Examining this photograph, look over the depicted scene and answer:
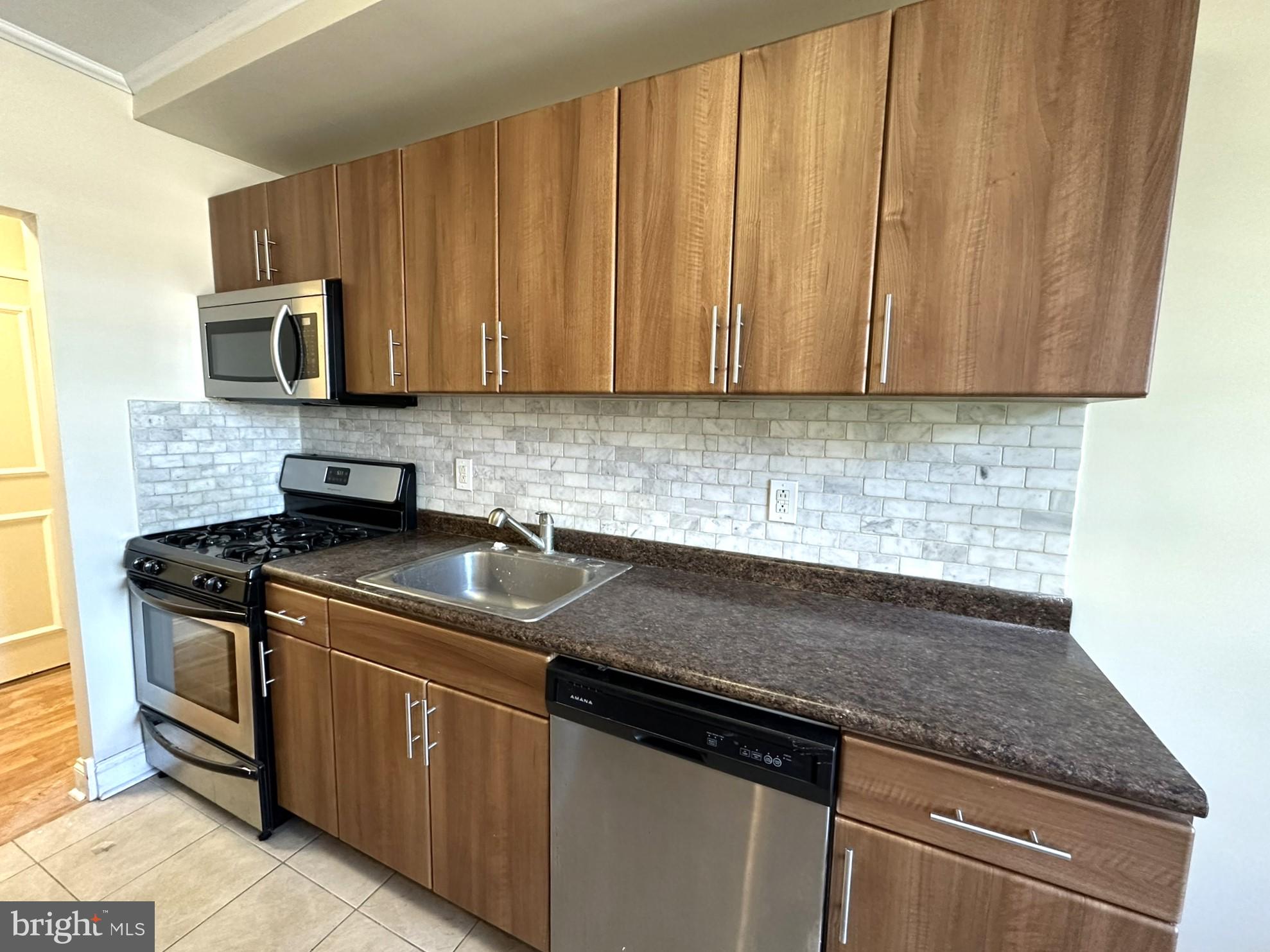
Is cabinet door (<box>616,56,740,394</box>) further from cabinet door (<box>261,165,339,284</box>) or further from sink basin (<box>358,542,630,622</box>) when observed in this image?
cabinet door (<box>261,165,339,284</box>)

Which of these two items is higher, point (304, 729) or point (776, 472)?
point (776, 472)

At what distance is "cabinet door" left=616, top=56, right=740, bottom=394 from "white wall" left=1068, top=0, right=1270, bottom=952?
92 cm

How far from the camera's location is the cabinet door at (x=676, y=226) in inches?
48.1

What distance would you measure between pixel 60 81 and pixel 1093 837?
3266 millimetres

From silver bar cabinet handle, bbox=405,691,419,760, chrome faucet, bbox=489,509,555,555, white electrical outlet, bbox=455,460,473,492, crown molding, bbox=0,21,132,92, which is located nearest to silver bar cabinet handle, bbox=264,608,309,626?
silver bar cabinet handle, bbox=405,691,419,760

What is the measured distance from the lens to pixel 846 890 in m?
0.95

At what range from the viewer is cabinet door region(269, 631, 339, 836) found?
1.62m

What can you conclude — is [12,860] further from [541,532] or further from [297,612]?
[541,532]

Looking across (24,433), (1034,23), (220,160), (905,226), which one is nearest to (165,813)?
(24,433)

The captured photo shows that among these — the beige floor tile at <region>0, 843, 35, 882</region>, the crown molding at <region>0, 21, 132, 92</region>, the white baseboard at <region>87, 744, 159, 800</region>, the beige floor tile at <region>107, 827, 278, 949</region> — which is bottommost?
the beige floor tile at <region>107, 827, 278, 949</region>

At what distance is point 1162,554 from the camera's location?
119 centimetres

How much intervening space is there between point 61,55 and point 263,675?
2073 millimetres

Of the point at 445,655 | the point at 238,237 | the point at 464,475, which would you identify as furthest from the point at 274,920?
the point at 238,237

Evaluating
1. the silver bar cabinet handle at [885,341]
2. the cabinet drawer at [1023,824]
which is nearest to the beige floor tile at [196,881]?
the cabinet drawer at [1023,824]
